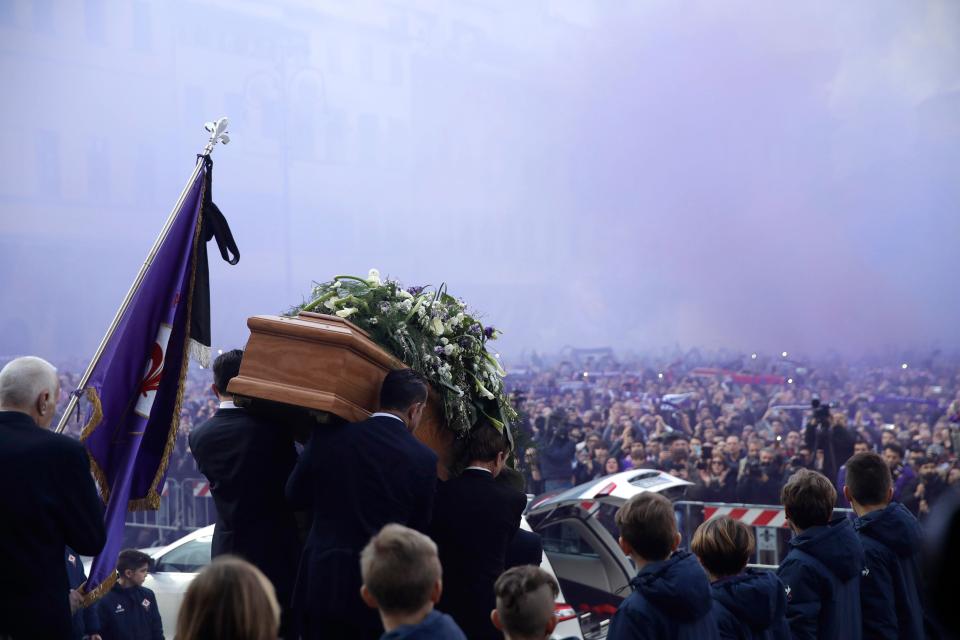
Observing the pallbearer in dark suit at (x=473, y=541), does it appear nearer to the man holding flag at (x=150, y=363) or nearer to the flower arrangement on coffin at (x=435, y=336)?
the flower arrangement on coffin at (x=435, y=336)

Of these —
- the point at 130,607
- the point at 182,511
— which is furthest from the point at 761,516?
the point at 182,511

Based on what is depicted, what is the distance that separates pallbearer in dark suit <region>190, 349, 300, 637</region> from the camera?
4426mm

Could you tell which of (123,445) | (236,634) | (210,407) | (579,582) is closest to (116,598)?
(123,445)

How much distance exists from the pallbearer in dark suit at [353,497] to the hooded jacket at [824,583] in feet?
6.01

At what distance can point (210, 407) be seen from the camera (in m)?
18.0

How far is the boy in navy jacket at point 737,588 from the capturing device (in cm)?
419

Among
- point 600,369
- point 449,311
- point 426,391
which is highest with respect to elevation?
point 449,311

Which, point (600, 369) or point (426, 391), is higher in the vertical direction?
point (426, 391)

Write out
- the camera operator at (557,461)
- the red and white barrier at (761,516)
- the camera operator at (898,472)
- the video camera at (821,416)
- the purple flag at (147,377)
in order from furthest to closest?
the camera operator at (557,461)
the video camera at (821,416)
the camera operator at (898,472)
the red and white barrier at (761,516)
the purple flag at (147,377)

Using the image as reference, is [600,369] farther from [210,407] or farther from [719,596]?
[719,596]

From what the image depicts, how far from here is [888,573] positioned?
16.8 feet

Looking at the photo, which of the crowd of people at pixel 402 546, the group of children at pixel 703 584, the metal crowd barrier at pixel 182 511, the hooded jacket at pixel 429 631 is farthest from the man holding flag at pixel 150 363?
the metal crowd barrier at pixel 182 511

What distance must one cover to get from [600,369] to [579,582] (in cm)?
1690

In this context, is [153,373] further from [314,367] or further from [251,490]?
[314,367]
